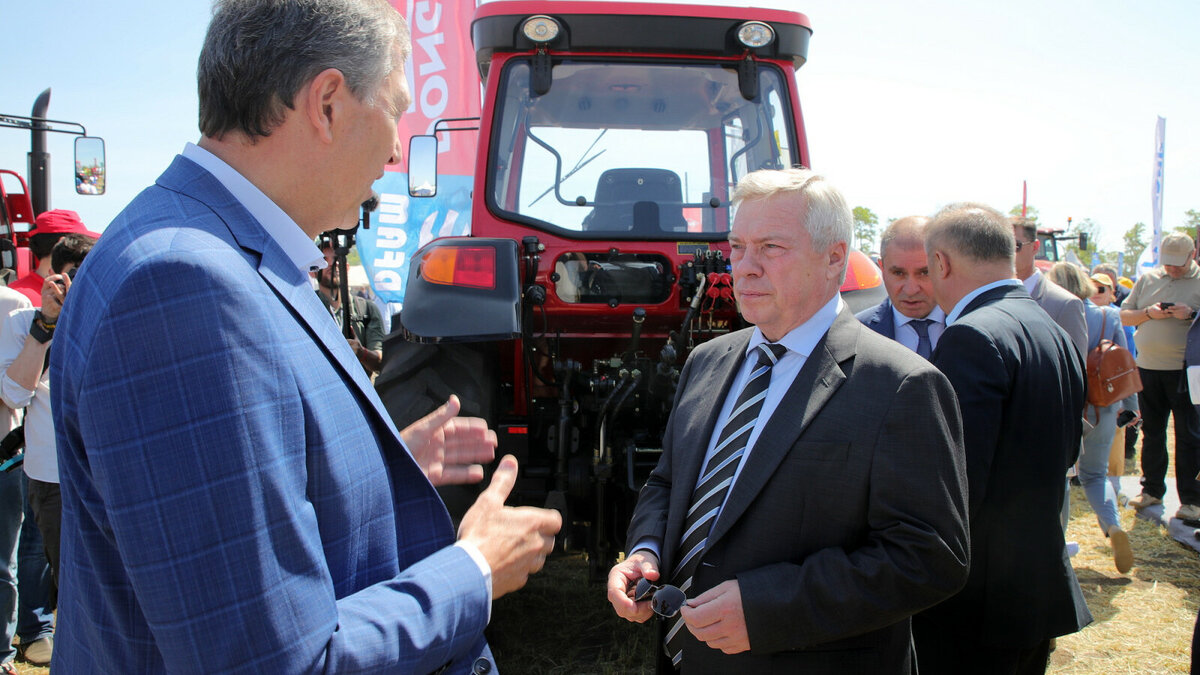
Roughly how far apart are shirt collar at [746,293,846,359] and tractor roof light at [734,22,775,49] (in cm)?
199

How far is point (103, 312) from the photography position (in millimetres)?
786

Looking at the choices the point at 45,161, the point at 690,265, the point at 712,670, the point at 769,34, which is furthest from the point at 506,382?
the point at 45,161

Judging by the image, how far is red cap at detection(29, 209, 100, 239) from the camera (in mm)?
3918

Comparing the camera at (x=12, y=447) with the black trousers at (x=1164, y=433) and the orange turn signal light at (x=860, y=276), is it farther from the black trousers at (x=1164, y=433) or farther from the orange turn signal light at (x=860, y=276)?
the black trousers at (x=1164, y=433)

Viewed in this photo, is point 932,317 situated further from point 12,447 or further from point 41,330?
point 12,447

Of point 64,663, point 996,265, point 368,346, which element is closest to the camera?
point 64,663

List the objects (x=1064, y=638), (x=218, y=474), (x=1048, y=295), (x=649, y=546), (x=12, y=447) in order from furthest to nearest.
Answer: (x=1048, y=295) → (x=1064, y=638) → (x=12, y=447) → (x=649, y=546) → (x=218, y=474)

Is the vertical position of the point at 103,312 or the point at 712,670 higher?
the point at 103,312

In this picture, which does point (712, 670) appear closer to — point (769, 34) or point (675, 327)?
point (675, 327)

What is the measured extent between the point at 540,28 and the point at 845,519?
8.33 ft

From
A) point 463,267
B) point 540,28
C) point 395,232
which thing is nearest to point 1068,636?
point 463,267

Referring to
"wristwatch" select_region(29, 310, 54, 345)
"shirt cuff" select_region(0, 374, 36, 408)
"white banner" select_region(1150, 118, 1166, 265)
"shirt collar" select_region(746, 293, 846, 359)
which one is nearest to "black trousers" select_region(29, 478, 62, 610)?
"shirt cuff" select_region(0, 374, 36, 408)

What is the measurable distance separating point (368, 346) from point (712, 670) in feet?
16.2

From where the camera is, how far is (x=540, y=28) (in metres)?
3.24
